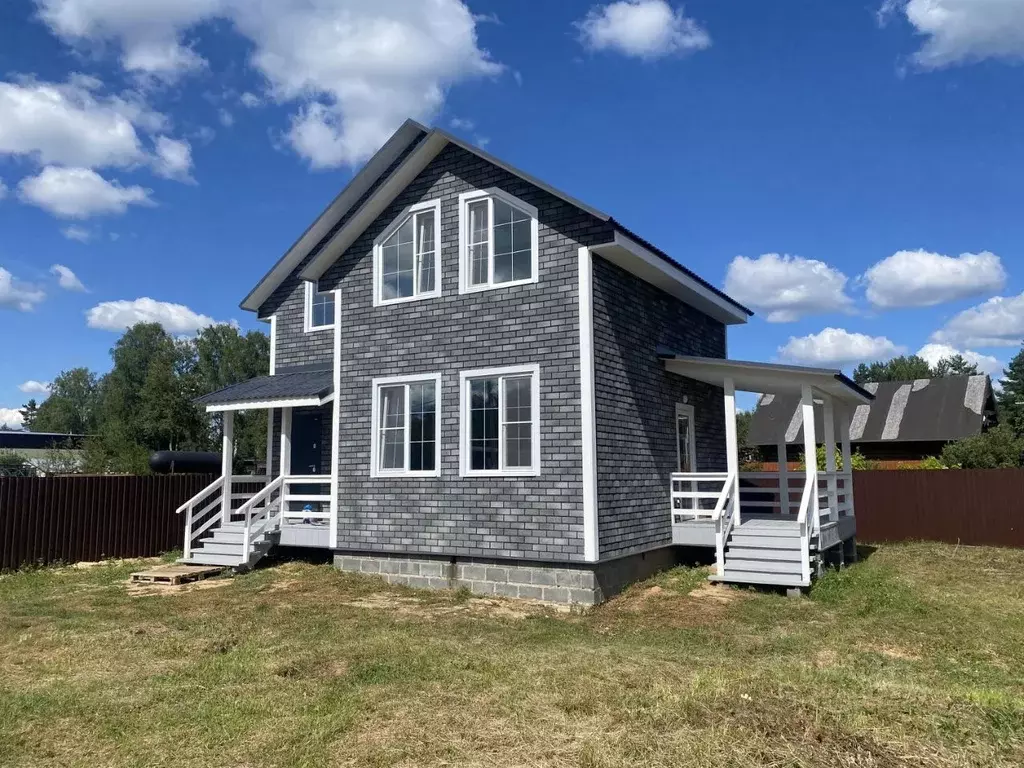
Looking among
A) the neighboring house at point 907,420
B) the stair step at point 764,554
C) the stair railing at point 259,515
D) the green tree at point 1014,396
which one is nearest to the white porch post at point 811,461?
the stair step at point 764,554

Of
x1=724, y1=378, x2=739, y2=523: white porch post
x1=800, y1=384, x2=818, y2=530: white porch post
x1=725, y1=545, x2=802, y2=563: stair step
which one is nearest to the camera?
x1=725, y1=545, x2=802, y2=563: stair step

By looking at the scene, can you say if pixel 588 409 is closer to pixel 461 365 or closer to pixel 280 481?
pixel 461 365

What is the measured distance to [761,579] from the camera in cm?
1039

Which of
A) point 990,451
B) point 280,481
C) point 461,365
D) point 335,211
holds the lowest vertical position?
point 280,481

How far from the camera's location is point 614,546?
1059 centimetres

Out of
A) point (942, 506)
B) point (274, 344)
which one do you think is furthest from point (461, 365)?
point (942, 506)

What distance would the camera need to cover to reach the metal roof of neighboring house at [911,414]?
27547mm

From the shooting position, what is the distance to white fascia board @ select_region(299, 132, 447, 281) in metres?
11.8

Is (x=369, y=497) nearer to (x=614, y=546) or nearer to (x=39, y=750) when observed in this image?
(x=614, y=546)

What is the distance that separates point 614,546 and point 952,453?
597 inches

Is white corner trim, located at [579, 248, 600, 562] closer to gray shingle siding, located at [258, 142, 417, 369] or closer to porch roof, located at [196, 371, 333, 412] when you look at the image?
porch roof, located at [196, 371, 333, 412]

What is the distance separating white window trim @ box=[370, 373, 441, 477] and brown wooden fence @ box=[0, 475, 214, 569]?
6562 millimetres

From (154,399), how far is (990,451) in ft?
135

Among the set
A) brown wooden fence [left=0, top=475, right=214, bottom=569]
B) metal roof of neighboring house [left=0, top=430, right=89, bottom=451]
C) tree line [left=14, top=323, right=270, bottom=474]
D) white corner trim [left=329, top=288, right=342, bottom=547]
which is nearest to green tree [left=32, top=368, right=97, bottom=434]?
tree line [left=14, top=323, right=270, bottom=474]
